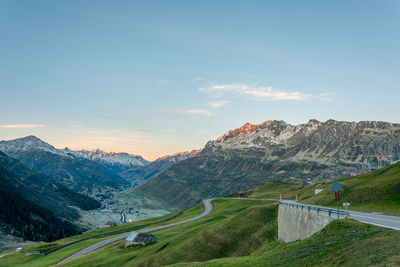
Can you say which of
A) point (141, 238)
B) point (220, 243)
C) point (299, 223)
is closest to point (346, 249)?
point (299, 223)

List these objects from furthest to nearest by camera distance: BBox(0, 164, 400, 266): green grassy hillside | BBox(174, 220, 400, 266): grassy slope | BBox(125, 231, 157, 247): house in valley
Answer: BBox(125, 231, 157, 247): house in valley → BBox(0, 164, 400, 266): green grassy hillside → BBox(174, 220, 400, 266): grassy slope

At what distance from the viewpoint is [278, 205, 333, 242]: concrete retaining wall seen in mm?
31864

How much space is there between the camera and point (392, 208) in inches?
1864

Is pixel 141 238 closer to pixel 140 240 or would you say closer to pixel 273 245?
pixel 140 240

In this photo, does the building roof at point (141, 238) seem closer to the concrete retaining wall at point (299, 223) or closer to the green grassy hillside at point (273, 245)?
the green grassy hillside at point (273, 245)

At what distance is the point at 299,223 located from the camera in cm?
3803

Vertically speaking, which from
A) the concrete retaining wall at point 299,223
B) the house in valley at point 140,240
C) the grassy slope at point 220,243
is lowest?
the house in valley at point 140,240

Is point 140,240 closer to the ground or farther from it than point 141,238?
closer to the ground

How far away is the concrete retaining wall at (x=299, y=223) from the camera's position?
105 ft

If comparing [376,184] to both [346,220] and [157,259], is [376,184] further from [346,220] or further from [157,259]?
[157,259]

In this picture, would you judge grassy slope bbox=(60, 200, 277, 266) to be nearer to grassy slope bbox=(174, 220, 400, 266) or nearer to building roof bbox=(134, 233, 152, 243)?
building roof bbox=(134, 233, 152, 243)

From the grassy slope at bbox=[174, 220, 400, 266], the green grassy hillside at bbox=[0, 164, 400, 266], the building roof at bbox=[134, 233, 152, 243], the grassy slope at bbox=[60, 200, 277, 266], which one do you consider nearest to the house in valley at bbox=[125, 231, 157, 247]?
the building roof at bbox=[134, 233, 152, 243]

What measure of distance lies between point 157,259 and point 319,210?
125ft

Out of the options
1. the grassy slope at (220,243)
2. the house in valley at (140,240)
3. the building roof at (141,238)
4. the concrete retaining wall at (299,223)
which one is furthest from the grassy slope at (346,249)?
the building roof at (141,238)
